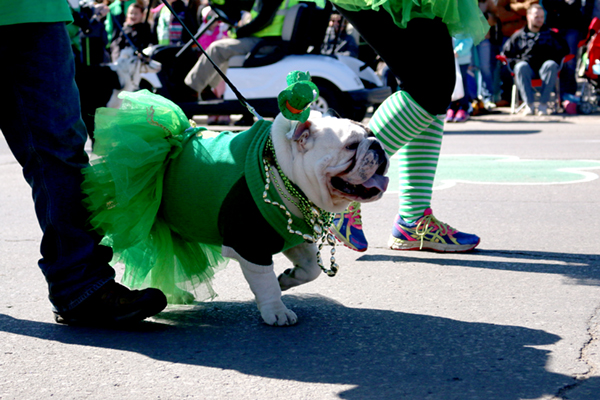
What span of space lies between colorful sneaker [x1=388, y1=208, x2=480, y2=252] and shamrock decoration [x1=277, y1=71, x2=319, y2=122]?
4.88 feet

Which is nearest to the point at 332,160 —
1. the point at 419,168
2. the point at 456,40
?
the point at 419,168

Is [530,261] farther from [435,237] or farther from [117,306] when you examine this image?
[117,306]

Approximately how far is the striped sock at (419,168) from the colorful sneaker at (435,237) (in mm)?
43

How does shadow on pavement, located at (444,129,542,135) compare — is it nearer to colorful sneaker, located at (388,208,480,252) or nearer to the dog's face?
colorful sneaker, located at (388,208,480,252)

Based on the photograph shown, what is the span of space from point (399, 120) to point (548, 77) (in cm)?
908

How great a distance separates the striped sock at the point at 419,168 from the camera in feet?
12.1

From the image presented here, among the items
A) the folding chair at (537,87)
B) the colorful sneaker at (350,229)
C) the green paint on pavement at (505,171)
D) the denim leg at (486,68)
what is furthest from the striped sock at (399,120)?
the denim leg at (486,68)

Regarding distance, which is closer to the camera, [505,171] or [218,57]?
[505,171]

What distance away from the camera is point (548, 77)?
1153cm

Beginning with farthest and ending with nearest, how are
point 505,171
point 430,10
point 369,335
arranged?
point 505,171
point 430,10
point 369,335

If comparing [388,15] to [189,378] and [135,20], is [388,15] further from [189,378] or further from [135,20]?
[135,20]

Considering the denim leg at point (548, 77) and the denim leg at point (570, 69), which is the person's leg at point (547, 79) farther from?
the denim leg at point (570, 69)

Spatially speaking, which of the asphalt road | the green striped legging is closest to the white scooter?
the asphalt road

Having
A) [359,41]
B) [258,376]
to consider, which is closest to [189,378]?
[258,376]
